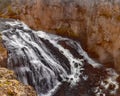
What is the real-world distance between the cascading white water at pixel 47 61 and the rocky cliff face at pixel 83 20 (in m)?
0.63

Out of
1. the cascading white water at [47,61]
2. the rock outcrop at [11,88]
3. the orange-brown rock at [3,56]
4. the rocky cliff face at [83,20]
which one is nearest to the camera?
the rock outcrop at [11,88]

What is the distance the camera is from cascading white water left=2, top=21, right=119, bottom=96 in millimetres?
13438

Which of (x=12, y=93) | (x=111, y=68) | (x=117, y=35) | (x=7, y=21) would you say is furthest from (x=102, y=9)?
(x=12, y=93)

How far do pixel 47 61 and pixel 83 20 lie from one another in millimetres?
3616

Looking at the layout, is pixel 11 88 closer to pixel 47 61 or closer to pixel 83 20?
pixel 47 61

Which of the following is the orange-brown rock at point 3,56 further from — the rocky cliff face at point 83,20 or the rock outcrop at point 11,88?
the rock outcrop at point 11,88

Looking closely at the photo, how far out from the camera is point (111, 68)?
50.5 ft

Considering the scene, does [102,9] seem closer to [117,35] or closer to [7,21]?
[117,35]

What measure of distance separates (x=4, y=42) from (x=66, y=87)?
3.81 meters

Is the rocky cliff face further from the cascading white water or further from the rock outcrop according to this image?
the rock outcrop

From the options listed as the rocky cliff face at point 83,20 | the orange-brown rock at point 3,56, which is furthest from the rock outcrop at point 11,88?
the rocky cliff face at point 83,20

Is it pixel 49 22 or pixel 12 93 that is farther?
pixel 49 22

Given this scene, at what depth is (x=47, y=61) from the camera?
48.6 ft

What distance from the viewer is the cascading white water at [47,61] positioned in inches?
529
